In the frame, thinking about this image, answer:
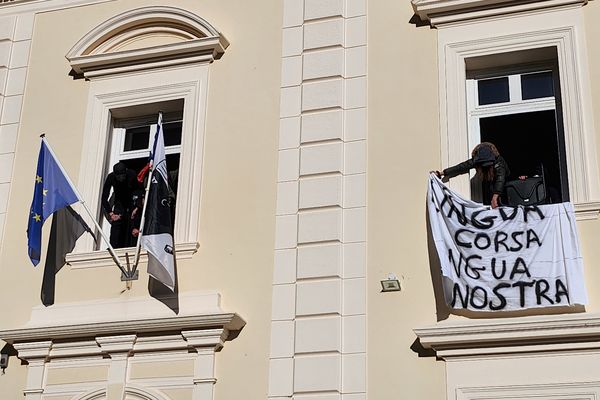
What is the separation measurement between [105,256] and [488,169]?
4.41 m

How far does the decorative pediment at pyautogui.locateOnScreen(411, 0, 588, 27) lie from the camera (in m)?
12.1

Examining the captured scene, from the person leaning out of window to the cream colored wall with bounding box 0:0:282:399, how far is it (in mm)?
2095

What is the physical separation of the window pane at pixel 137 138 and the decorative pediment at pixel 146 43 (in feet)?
2.52

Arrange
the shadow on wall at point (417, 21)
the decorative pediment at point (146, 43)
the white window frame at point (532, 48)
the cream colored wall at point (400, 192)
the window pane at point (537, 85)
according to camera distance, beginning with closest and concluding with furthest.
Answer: the cream colored wall at point (400, 192) → the white window frame at point (532, 48) → the window pane at point (537, 85) → the shadow on wall at point (417, 21) → the decorative pediment at point (146, 43)

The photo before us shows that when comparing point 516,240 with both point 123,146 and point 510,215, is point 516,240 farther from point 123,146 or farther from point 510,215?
point 123,146

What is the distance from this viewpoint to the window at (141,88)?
12.8 m

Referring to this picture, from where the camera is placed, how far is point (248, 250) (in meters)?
11.9

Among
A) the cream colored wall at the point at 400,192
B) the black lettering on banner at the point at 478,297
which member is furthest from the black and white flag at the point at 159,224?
the black lettering on banner at the point at 478,297

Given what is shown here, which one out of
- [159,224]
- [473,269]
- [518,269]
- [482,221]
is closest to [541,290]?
[518,269]

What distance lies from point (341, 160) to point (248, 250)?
1427 millimetres

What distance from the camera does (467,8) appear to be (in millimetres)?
12281

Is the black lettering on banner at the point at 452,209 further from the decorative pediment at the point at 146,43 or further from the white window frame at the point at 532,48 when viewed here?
the decorative pediment at the point at 146,43

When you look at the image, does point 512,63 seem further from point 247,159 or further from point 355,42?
point 247,159

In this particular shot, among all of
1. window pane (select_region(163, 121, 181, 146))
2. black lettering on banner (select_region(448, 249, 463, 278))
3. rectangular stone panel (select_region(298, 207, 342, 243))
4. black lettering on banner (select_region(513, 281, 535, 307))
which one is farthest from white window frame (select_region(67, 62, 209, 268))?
black lettering on banner (select_region(513, 281, 535, 307))
